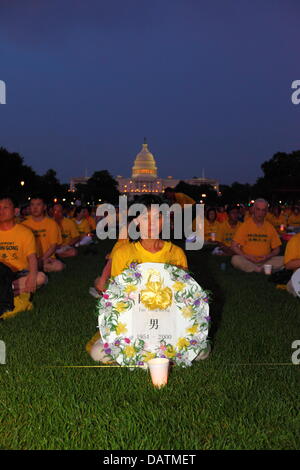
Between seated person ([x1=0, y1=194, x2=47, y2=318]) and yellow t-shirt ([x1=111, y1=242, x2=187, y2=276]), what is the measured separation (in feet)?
10.5

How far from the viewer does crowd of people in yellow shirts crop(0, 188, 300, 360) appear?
20.7 ft

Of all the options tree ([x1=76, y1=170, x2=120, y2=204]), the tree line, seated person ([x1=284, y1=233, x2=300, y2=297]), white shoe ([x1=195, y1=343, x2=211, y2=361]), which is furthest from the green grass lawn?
tree ([x1=76, y1=170, x2=120, y2=204])

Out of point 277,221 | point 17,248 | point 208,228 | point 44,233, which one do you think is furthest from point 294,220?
point 17,248

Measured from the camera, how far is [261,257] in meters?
14.1

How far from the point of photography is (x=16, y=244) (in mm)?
9578

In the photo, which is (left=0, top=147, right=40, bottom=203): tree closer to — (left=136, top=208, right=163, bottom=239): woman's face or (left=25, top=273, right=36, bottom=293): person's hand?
(left=25, top=273, right=36, bottom=293): person's hand

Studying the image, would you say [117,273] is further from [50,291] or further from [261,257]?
[261,257]

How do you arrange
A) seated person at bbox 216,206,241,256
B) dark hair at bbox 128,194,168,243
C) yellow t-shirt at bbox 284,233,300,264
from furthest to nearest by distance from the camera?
seated person at bbox 216,206,241,256, yellow t-shirt at bbox 284,233,300,264, dark hair at bbox 128,194,168,243

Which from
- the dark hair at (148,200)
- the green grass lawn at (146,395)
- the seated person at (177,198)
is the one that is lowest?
the green grass lawn at (146,395)

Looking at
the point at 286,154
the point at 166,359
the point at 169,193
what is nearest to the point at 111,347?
the point at 166,359

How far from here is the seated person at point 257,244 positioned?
13789 millimetres

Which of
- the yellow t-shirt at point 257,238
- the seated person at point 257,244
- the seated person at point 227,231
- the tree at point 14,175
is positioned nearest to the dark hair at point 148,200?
the seated person at point 257,244

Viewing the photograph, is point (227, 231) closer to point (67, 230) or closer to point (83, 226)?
point (67, 230)

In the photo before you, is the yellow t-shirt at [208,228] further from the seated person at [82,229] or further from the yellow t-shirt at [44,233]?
the yellow t-shirt at [44,233]
